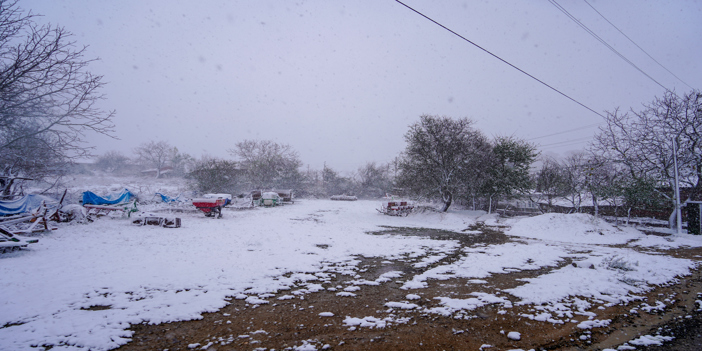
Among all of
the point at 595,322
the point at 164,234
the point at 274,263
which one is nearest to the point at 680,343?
the point at 595,322

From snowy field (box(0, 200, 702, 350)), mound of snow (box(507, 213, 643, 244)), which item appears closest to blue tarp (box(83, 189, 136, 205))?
snowy field (box(0, 200, 702, 350))

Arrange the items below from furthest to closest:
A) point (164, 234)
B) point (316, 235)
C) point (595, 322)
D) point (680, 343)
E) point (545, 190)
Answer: point (545, 190)
point (316, 235)
point (164, 234)
point (595, 322)
point (680, 343)

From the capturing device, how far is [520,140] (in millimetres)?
21531

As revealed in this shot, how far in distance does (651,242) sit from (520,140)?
12036mm

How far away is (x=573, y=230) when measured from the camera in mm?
12727

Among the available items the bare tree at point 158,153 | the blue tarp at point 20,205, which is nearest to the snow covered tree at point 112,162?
the bare tree at point 158,153

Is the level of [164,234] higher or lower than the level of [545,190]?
lower

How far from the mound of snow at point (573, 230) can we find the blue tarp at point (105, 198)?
2095 cm

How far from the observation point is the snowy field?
150 inches

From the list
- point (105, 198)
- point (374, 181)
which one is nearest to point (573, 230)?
point (105, 198)

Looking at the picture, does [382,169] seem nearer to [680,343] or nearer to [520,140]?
[520,140]

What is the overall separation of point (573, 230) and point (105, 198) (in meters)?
23.8

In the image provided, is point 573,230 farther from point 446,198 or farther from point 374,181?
point 374,181

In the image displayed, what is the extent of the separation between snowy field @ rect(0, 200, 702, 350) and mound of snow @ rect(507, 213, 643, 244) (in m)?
0.36
